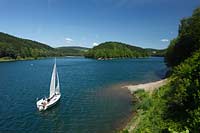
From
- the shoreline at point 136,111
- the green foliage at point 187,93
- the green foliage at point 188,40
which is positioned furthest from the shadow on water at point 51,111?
the green foliage at point 188,40

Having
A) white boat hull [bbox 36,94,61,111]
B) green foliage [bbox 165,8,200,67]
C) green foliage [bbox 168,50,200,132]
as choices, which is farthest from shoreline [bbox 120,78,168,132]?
white boat hull [bbox 36,94,61,111]

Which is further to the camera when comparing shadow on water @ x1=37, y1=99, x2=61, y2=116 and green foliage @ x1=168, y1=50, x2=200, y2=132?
shadow on water @ x1=37, y1=99, x2=61, y2=116

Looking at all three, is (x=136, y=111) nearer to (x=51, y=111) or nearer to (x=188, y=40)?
(x=51, y=111)

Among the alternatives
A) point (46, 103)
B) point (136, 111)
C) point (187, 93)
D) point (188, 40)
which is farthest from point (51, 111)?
point (188, 40)

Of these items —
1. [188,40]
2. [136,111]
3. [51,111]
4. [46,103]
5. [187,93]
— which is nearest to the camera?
[187,93]

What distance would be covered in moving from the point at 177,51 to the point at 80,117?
142 feet

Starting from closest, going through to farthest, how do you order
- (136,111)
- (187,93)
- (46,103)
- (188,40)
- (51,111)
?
(187,93), (136,111), (51,111), (46,103), (188,40)

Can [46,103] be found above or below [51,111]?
above

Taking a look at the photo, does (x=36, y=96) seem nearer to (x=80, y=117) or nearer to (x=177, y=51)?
(x=80, y=117)

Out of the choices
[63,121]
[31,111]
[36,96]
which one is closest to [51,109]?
[31,111]

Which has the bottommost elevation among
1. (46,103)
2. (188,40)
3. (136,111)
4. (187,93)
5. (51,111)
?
(51,111)

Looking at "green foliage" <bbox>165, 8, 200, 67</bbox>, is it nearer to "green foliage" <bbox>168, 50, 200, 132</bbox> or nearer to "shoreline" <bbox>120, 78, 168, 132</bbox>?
"shoreline" <bbox>120, 78, 168, 132</bbox>

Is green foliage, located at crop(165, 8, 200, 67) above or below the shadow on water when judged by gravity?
above

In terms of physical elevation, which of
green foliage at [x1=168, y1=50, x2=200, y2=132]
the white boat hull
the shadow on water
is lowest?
the shadow on water
